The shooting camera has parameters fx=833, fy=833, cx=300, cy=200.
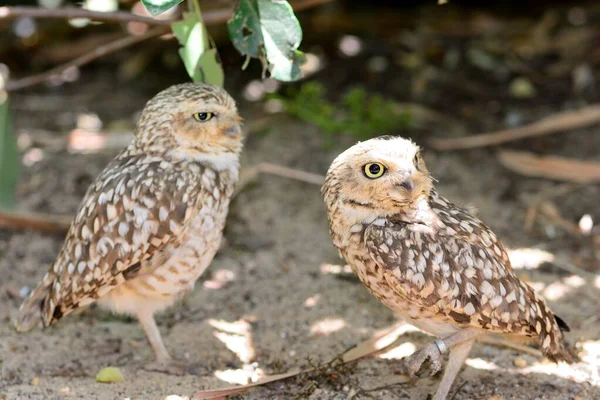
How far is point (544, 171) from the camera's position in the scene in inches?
262

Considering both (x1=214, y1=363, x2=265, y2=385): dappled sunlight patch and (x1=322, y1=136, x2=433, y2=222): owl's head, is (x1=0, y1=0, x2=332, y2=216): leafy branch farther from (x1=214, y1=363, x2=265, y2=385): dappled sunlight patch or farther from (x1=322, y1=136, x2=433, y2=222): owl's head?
(x1=214, y1=363, x2=265, y2=385): dappled sunlight patch

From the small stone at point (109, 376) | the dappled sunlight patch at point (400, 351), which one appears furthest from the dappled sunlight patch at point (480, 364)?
the small stone at point (109, 376)

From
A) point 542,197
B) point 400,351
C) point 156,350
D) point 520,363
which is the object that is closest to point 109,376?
point 156,350

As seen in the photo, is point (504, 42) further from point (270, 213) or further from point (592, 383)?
point (592, 383)

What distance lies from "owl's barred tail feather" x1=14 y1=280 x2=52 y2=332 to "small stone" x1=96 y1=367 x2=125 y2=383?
0.57m

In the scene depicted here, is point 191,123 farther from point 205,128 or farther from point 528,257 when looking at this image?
point 528,257

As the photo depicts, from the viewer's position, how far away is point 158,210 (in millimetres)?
4246

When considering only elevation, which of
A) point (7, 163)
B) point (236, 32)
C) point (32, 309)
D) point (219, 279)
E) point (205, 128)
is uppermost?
point (236, 32)

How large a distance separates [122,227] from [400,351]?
1689 mm

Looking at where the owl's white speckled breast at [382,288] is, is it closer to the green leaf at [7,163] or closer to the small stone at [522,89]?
the green leaf at [7,163]

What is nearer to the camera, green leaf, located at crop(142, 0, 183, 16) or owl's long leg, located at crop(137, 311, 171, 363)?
green leaf, located at crop(142, 0, 183, 16)

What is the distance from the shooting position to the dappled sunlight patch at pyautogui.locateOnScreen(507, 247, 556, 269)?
5578 millimetres

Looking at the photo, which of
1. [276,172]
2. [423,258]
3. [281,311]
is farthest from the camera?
[276,172]

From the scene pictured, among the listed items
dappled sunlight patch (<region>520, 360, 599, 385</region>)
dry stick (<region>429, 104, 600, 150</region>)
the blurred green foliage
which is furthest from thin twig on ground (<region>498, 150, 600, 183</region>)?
dappled sunlight patch (<region>520, 360, 599, 385</region>)
